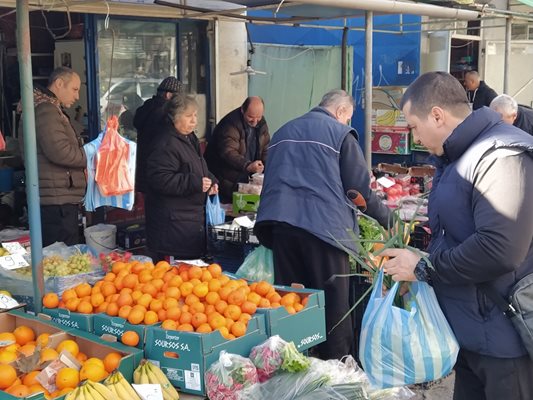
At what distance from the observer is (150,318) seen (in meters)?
3.24

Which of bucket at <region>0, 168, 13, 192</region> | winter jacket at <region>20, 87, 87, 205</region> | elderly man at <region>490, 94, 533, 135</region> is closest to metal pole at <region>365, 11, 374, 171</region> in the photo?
elderly man at <region>490, 94, 533, 135</region>

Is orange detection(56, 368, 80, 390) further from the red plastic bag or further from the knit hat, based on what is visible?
the knit hat

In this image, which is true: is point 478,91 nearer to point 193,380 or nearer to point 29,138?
point 29,138

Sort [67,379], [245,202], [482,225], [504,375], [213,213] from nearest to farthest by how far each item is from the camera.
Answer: [482,225], [504,375], [67,379], [213,213], [245,202]

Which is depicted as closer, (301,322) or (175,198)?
(301,322)

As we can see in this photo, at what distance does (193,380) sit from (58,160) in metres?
2.67

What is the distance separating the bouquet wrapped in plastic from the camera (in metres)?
2.90

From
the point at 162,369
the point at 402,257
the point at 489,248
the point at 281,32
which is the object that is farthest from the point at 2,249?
the point at 281,32

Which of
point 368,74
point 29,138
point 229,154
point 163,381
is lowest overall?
point 163,381

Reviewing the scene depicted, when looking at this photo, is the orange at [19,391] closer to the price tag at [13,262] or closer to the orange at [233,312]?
the orange at [233,312]

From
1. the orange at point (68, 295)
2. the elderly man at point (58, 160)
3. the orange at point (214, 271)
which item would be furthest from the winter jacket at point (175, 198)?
the orange at point (68, 295)

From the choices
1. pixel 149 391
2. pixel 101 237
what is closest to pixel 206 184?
pixel 101 237

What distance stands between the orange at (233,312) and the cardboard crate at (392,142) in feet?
23.1

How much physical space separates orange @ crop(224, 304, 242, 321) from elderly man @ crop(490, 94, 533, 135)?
3504 mm
